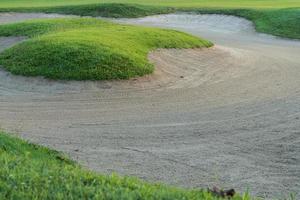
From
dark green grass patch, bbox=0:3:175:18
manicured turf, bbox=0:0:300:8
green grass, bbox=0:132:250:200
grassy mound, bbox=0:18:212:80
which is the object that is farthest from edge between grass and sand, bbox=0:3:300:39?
green grass, bbox=0:132:250:200

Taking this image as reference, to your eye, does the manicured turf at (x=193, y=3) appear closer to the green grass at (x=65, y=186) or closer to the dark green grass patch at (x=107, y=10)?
the dark green grass patch at (x=107, y=10)

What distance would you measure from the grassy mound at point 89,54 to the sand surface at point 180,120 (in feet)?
1.31

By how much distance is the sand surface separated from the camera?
1162 cm

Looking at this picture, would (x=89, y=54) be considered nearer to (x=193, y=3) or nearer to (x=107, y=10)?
(x=107, y=10)

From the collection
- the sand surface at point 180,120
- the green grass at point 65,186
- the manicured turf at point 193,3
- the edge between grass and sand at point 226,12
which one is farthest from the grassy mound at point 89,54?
the manicured turf at point 193,3

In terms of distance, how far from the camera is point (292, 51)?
2761cm

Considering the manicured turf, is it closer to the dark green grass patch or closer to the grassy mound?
the dark green grass patch

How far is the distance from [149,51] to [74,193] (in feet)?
50.4

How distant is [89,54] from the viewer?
19.6 meters

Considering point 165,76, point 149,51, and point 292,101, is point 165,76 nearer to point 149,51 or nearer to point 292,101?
point 149,51

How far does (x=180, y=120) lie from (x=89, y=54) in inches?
221

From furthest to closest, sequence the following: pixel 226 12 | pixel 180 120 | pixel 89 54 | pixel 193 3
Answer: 1. pixel 193 3
2. pixel 226 12
3. pixel 89 54
4. pixel 180 120

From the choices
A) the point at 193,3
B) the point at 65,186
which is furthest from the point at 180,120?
the point at 193,3

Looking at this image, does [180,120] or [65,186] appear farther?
[180,120]
